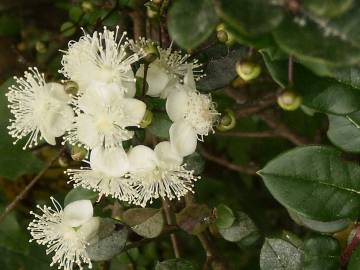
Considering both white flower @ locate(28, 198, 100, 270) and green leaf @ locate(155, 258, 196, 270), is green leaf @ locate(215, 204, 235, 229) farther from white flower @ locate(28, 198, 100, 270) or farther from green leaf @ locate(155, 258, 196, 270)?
white flower @ locate(28, 198, 100, 270)

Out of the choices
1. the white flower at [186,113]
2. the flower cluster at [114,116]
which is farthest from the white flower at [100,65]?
the white flower at [186,113]

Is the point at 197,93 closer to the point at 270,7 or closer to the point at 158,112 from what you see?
the point at 158,112

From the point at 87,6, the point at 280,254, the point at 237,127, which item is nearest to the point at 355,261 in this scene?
the point at 280,254

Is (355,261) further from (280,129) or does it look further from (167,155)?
(280,129)

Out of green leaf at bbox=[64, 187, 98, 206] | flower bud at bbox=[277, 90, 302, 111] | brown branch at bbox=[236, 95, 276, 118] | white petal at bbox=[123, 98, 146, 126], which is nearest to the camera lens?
flower bud at bbox=[277, 90, 302, 111]

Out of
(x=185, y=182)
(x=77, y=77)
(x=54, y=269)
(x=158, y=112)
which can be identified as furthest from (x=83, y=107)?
(x=54, y=269)

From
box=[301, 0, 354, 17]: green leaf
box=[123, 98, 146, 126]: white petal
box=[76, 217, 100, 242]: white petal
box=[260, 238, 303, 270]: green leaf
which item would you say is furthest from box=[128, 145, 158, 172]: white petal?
box=[301, 0, 354, 17]: green leaf
